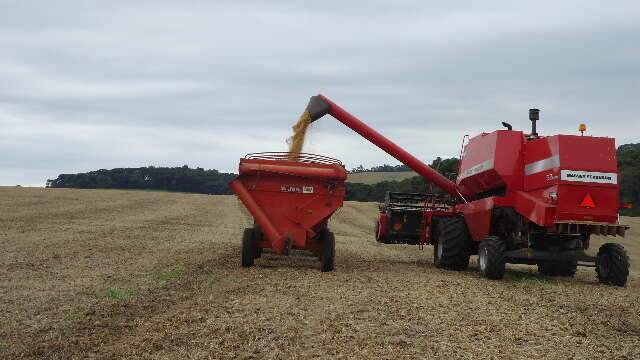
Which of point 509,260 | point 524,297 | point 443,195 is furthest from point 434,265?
point 524,297

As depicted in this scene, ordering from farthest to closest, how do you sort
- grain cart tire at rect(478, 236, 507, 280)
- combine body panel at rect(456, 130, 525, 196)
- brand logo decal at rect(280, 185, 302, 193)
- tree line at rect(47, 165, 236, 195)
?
tree line at rect(47, 165, 236, 195) < combine body panel at rect(456, 130, 525, 196) < brand logo decal at rect(280, 185, 302, 193) < grain cart tire at rect(478, 236, 507, 280)

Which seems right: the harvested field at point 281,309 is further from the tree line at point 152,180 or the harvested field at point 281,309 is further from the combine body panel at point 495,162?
the tree line at point 152,180

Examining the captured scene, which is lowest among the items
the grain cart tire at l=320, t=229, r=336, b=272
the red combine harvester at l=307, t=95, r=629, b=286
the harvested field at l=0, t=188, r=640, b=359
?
the harvested field at l=0, t=188, r=640, b=359

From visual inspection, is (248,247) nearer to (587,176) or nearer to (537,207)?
(537,207)

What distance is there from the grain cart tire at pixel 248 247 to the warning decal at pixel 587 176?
17.0 feet

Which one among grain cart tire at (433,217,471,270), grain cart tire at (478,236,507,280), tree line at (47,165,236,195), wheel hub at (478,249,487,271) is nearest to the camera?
grain cart tire at (478,236,507,280)

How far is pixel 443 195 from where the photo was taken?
15.5m

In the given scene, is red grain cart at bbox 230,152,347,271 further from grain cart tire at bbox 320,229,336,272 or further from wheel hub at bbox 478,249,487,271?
wheel hub at bbox 478,249,487,271

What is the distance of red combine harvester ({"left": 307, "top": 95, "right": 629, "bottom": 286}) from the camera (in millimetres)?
10938

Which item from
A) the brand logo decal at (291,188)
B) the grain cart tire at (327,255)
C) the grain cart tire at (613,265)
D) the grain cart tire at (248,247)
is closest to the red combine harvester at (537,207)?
the grain cart tire at (613,265)

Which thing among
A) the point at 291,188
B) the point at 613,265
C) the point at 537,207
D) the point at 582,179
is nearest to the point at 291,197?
the point at 291,188

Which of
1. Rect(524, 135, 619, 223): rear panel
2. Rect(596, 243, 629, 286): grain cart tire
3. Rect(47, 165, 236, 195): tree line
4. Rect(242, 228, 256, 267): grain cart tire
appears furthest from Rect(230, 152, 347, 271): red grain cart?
Rect(47, 165, 236, 195): tree line

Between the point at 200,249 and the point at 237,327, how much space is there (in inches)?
359

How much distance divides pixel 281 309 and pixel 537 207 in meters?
5.45
